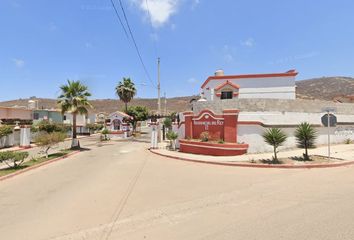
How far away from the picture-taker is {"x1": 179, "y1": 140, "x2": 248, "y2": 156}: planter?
15.5 meters

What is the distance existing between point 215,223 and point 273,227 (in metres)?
1.24

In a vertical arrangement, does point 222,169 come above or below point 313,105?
below

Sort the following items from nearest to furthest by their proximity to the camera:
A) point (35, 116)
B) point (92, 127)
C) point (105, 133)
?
point (105, 133)
point (35, 116)
point (92, 127)

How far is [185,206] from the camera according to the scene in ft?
21.9

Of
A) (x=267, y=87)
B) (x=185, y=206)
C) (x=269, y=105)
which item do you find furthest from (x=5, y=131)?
(x=267, y=87)

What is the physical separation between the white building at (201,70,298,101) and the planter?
8.76 meters

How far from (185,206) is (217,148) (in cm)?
969

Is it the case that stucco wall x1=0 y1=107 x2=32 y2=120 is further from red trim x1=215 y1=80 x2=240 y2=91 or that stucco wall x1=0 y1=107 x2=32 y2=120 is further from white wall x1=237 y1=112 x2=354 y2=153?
white wall x1=237 y1=112 x2=354 y2=153

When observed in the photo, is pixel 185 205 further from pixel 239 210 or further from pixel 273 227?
pixel 273 227

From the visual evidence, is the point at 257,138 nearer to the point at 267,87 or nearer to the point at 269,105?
the point at 269,105

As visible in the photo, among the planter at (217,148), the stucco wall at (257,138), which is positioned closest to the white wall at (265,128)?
the stucco wall at (257,138)

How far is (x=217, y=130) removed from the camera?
17.4 meters

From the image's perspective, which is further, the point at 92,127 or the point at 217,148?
the point at 92,127

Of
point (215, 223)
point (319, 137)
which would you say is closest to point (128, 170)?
point (215, 223)
